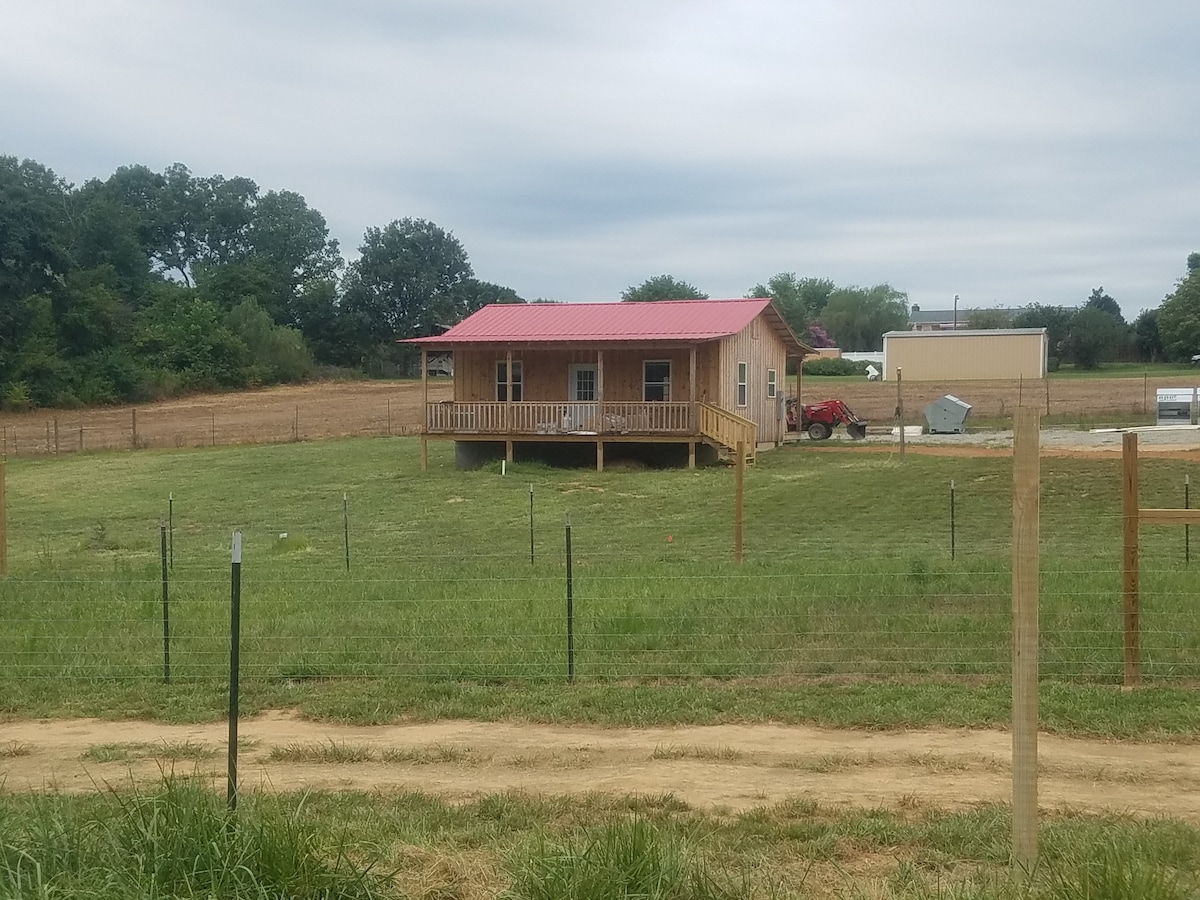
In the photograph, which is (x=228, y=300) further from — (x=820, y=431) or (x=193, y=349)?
(x=820, y=431)

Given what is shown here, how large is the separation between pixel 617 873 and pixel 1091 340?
80.1 meters

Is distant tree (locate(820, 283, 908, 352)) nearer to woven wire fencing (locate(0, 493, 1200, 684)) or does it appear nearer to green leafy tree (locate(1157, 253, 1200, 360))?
green leafy tree (locate(1157, 253, 1200, 360))

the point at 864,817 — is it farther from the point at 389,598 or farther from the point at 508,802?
the point at 389,598

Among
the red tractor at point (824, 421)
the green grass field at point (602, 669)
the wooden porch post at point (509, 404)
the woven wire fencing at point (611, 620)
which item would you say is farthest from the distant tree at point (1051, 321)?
the woven wire fencing at point (611, 620)

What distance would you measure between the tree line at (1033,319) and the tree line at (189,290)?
2097cm

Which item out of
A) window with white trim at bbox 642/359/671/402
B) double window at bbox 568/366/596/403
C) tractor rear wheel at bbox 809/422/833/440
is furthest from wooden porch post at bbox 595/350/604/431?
tractor rear wheel at bbox 809/422/833/440

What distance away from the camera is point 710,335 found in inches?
1184

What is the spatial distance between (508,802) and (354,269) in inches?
3135

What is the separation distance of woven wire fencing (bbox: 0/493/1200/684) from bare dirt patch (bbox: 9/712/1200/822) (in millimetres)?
1320

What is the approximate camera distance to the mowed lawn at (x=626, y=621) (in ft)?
27.1

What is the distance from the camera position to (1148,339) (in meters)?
80.3

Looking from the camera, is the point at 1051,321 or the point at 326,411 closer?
the point at 326,411

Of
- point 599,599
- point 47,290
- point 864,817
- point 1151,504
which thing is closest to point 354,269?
point 47,290

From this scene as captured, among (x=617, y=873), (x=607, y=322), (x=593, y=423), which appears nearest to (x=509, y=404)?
(x=593, y=423)
